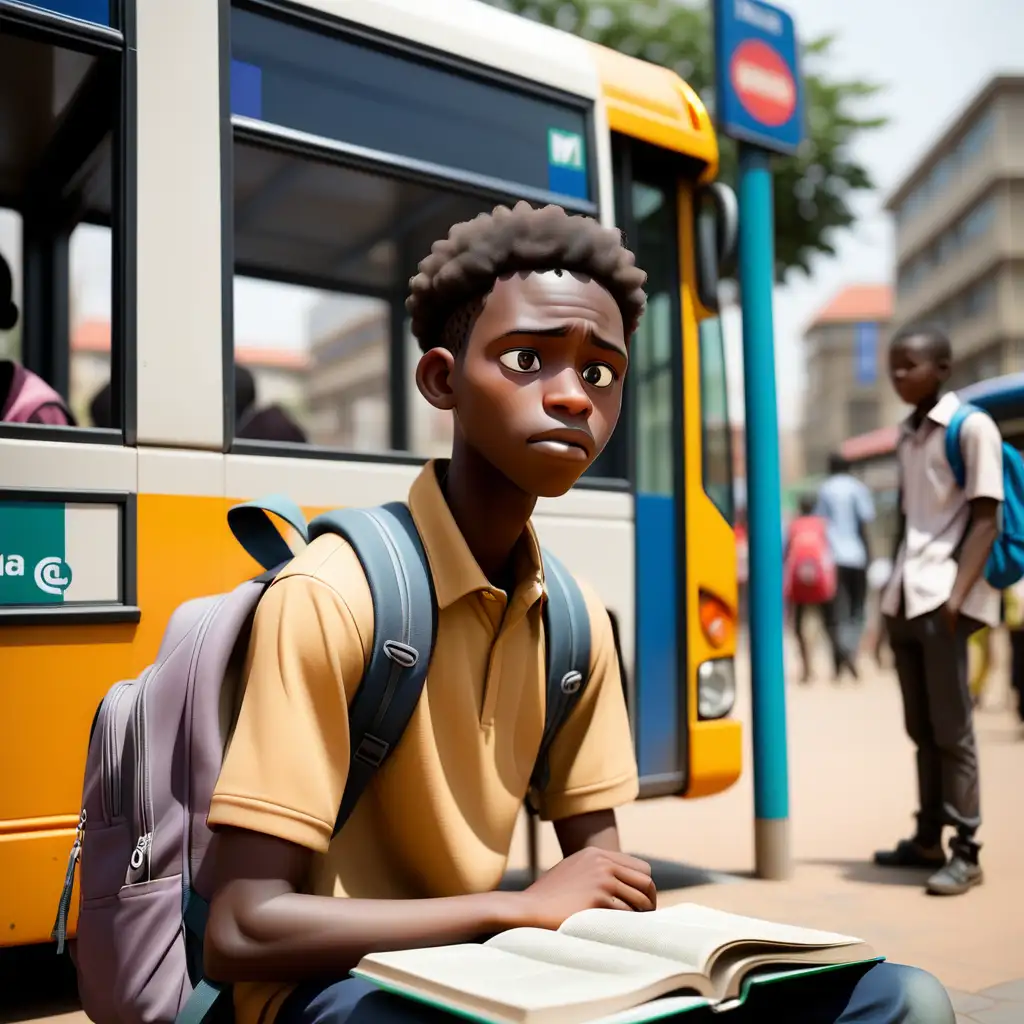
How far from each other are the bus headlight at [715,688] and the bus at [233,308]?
0.01 meters

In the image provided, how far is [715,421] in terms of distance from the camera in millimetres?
4758

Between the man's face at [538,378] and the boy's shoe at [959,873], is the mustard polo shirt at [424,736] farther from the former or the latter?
the boy's shoe at [959,873]

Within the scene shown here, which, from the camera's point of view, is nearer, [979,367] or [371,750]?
[371,750]

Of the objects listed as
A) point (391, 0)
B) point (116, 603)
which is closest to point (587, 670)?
point (116, 603)

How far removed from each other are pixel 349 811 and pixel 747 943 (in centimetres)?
56

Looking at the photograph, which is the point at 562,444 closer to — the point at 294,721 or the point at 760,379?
the point at 294,721

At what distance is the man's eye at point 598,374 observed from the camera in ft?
5.96

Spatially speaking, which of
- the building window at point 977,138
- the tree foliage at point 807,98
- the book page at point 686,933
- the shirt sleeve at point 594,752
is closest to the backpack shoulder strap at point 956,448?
the shirt sleeve at point 594,752

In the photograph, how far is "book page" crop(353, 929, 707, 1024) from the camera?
1.28 meters

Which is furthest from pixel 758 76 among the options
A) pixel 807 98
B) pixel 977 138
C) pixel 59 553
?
pixel 977 138

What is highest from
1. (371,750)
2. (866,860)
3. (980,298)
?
(980,298)

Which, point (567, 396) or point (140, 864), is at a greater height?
point (567, 396)

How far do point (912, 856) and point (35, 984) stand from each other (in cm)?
322

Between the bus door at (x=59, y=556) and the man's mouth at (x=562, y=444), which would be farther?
the bus door at (x=59, y=556)
